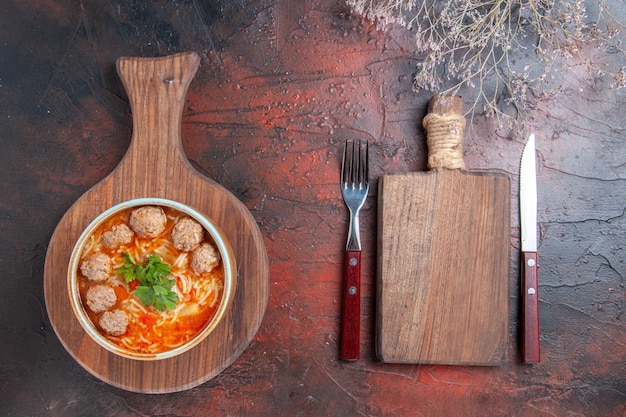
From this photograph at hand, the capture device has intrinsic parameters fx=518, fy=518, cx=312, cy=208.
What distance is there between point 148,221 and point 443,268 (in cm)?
107

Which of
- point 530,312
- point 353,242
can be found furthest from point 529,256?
point 353,242

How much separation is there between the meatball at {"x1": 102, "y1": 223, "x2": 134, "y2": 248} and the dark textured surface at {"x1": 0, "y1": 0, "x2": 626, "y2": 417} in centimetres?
38

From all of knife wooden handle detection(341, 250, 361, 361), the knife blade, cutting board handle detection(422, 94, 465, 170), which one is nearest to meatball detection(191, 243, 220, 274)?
knife wooden handle detection(341, 250, 361, 361)

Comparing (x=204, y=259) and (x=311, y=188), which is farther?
(x=311, y=188)

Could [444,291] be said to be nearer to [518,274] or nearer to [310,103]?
[518,274]

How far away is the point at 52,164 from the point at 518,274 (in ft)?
6.15

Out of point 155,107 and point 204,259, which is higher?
point 155,107

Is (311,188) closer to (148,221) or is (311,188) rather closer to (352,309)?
(352,309)

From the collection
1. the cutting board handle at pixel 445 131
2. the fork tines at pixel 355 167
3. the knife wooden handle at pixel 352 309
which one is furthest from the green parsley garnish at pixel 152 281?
the cutting board handle at pixel 445 131

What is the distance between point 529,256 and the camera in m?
1.95

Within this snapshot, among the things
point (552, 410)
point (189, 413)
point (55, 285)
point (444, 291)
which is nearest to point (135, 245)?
point (55, 285)

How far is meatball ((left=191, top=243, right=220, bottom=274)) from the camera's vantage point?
5.68 ft

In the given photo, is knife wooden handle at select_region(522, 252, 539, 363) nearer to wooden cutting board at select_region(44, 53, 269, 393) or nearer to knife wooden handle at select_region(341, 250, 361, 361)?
knife wooden handle at select_region(341, 250, 361, 361)

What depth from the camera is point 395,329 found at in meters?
1.93
